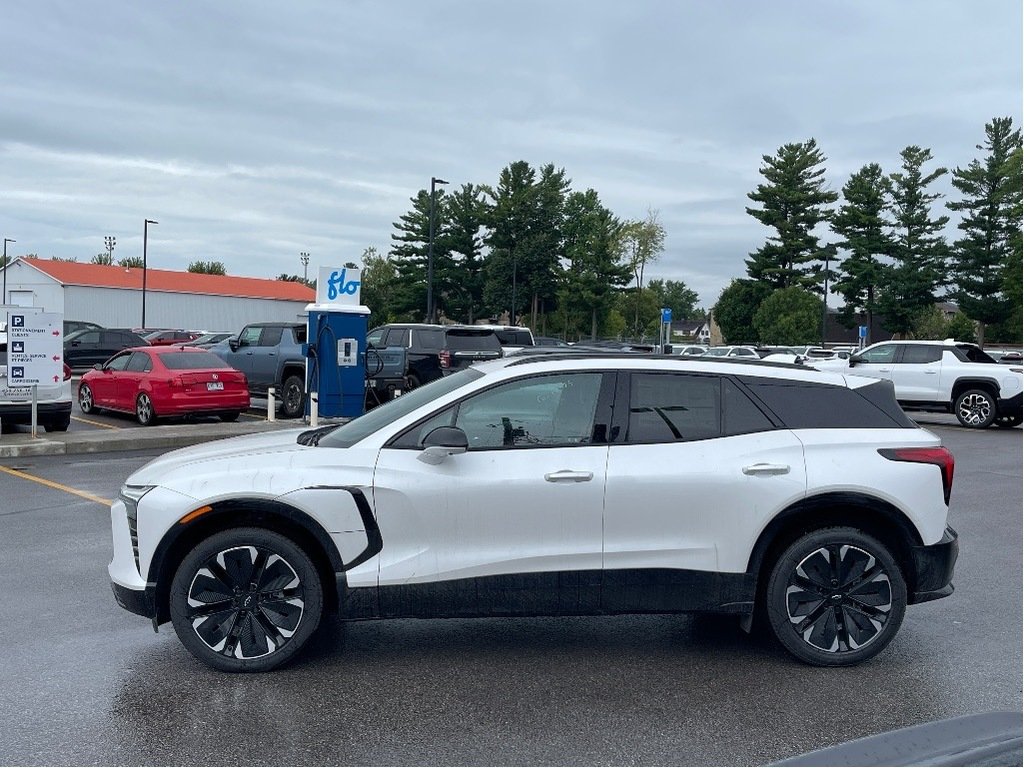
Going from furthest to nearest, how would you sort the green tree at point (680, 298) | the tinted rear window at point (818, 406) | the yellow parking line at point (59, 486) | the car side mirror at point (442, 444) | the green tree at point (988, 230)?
1. the green tree at point (680, 298)
2. the green tree at point (988, 230)
3. the yellow parking line at point (59, 486)
4. the tinted rear window at point (818, 406)
5. the car side mirror at point (442, 444)

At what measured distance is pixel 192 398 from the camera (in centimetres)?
1742

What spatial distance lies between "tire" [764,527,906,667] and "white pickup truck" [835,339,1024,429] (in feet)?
50.4

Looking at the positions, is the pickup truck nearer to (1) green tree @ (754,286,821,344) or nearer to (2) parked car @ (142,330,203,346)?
(2) parked car @ (142,330,203,346)

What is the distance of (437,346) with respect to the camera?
21.7 m

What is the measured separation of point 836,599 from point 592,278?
226 ft

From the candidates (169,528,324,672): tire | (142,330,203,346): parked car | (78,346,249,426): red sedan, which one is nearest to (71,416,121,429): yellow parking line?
(78,346,249,426): red sedan

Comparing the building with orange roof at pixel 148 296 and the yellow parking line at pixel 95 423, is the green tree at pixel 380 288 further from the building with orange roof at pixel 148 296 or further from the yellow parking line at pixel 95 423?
the yellow parking line at pixel 95 423

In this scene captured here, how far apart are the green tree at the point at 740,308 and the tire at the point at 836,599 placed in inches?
2851

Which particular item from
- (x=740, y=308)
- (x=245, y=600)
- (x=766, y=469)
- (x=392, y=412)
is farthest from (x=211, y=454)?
(x=740, y=308)

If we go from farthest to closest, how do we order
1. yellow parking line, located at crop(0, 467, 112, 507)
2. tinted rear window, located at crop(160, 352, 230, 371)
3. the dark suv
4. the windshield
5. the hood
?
the dark suv, tinted rear window, located at crop(160, 352, 230, 371), yellow parking line, located at crop(0, 467, 112, 507), the windshield, the hood

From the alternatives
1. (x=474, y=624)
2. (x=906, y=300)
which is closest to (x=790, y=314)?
(x=906, y=300)

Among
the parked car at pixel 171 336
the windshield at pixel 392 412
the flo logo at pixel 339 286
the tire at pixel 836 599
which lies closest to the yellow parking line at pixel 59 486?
the windshield at pixel 392 412

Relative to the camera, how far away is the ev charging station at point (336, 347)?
633 inches

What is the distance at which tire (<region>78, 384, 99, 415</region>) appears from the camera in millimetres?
19198
